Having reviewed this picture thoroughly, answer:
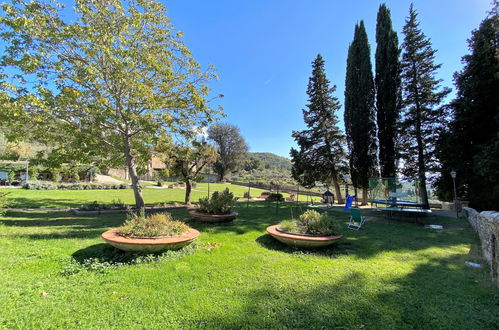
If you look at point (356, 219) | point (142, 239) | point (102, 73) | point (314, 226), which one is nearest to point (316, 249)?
point (314, 226)

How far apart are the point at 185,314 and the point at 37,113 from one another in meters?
8.70

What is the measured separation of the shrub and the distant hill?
68095 millimetres

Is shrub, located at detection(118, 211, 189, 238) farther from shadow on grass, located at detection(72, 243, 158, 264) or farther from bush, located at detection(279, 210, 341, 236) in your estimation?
bush, located at detection(279, 210, 341, 236)

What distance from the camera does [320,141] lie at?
61.0 feet

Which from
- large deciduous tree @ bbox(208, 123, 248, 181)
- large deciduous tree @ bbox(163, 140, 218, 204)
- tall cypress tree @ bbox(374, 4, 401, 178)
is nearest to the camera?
large deciduous tree @ bbox(163, 140, 218, 204)

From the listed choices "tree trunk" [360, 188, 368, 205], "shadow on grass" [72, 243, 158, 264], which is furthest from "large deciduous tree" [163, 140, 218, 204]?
"tree trunk" [360, 188, 368, 205]

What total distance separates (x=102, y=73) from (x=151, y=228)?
6.23 metres

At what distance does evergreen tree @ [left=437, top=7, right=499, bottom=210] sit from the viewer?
36.5 feet

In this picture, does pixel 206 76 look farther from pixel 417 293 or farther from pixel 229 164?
pixel 229 164

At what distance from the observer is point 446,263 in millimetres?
5012

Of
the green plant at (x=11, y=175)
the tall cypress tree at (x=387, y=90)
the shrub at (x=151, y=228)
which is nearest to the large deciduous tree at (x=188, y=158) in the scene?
the shrub at (x=151, y=228)

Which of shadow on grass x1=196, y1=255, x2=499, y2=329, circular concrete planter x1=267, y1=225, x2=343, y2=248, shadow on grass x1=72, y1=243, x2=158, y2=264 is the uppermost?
circular concrete planter x1=267, y1=225, x2=343, y2=248

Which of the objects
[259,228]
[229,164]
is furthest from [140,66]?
[229,164]

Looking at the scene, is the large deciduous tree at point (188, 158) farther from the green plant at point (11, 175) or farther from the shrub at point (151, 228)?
the green plant at point (11, 175)
